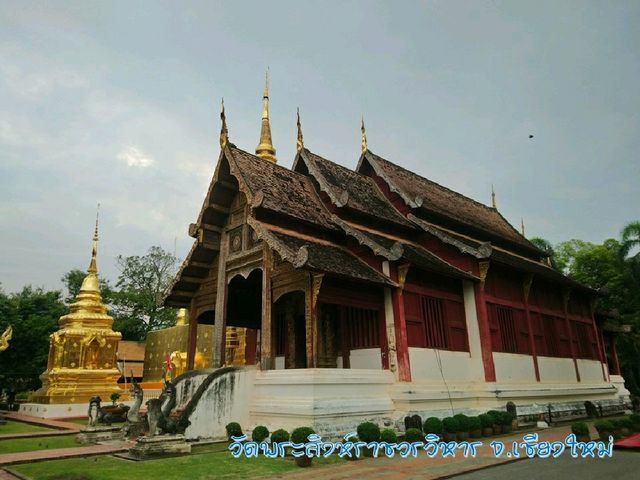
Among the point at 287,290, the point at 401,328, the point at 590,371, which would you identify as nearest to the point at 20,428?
the point at 287,290

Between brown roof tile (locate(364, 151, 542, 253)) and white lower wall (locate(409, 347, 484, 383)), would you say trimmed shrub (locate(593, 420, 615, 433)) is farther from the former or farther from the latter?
brown roof tile (locate(364, 151, 542, 253))

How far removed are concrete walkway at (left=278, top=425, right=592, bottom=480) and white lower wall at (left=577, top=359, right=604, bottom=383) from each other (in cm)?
1059

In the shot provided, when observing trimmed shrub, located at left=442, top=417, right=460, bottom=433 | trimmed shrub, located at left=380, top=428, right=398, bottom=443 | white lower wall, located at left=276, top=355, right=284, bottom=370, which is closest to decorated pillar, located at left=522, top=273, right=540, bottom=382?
trimmed shrub, located at left=442, top=417, right=460, bottom=433

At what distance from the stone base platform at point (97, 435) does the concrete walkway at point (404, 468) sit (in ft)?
19.4

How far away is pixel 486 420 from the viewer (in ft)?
36.3

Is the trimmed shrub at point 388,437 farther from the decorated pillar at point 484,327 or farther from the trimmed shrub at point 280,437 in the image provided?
the decorated pillar at point 484,327

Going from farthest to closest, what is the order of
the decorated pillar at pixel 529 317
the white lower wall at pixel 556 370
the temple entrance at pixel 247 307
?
the white lower wall at pixel 556 370
the decorated pillar at pixel 529 317
the temple entrance at pixel 247 307

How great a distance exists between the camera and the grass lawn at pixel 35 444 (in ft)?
32.8

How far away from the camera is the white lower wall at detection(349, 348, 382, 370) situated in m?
11.5

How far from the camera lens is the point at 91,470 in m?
7.15

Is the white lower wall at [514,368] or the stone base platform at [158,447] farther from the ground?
the white lower wall at [514,368]

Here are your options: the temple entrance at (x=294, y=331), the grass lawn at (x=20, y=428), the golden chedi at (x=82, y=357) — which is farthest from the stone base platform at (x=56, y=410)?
the temple entrance at (x=294, y=331)

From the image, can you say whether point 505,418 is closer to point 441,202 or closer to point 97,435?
point 441,202

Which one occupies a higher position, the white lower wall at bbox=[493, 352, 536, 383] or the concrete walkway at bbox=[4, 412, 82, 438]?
the white lower wall at bbox=[493, 352, 536, 383]
